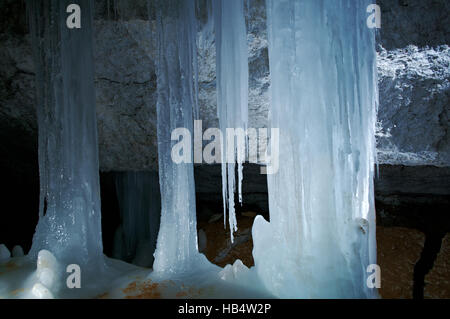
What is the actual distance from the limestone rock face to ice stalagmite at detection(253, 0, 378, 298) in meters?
0.58

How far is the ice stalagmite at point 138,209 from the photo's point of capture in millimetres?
5906

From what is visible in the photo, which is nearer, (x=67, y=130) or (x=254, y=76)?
(x=67, y=130)

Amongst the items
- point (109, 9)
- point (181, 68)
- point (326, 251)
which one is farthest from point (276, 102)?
point (109, 9)

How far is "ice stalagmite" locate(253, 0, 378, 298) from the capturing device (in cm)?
256

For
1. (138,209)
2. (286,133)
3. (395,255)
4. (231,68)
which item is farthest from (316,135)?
(138,209)

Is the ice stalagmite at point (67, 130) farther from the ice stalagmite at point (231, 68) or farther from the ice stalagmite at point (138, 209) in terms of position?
the ice stalagmite at point (138, 209)

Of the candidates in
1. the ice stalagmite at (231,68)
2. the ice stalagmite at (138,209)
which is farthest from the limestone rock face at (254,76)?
the ice stalagmite at (138,209)

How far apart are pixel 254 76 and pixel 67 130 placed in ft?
5.98

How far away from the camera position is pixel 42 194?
3309 millimetres

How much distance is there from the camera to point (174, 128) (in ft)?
9.95

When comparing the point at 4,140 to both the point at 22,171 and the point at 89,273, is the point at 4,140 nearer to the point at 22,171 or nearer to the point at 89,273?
the point at 22,171

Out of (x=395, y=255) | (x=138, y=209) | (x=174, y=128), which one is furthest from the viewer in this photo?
(x=138, y=209)

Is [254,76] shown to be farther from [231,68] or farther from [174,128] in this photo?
[174,128]

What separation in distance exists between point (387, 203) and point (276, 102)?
12.2ft
